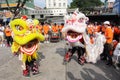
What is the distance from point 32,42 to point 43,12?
63454mm

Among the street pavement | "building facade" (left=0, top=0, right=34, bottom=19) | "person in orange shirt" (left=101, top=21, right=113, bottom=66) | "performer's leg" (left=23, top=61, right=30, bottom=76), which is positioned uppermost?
"person in orange shirt" (left=101, top=21, right=113, bottom=66)

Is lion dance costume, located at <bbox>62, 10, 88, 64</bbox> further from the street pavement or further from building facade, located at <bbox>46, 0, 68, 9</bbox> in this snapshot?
building facade, located at <bbox>46, 0, 68, 9</bbox>

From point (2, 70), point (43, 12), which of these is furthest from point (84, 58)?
point (43, 12)

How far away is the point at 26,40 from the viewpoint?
8938 mm

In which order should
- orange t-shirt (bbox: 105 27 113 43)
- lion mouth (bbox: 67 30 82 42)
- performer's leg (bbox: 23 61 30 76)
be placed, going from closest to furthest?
performer's leg (bbox: 23 61 30 76)
lion mouth (bbox: 67 30 82 42)
orange t-shirt (bbox: 105 27 113 43)

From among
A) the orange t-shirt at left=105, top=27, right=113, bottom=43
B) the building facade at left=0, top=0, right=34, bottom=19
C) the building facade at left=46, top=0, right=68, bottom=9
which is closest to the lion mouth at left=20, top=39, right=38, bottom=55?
the orange t-shirt at left=105, top=27, right=113, bottom=43

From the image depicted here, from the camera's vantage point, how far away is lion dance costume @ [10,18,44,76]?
8984mm

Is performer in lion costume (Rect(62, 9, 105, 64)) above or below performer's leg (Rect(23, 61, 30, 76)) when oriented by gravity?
above

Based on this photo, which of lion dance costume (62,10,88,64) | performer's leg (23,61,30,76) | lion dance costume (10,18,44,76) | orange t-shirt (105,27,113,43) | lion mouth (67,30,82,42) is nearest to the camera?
lion dance costume (10,18,44,76)

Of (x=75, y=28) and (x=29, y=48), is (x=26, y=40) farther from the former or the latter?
(x=75, y=28)

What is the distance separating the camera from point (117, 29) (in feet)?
42.0

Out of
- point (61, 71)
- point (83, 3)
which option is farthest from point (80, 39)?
point (83, 3)

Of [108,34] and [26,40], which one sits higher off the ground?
[26,40]

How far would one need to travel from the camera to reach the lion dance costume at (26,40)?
898 cm
